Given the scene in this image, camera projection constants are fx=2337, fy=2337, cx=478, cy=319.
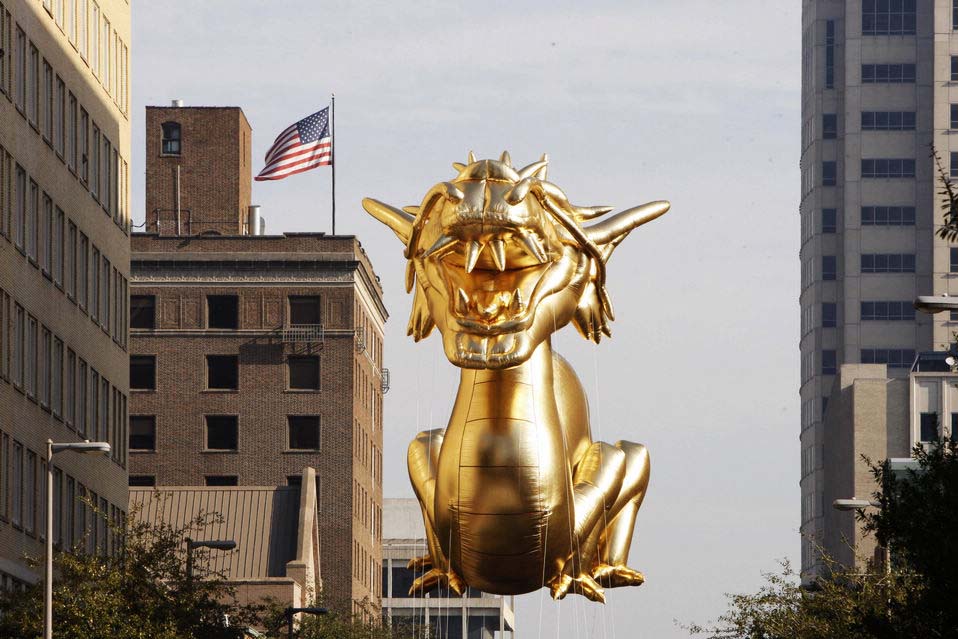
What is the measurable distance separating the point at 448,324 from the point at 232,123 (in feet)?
308

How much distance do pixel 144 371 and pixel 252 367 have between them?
5.20 metres

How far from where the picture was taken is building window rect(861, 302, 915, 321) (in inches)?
5856

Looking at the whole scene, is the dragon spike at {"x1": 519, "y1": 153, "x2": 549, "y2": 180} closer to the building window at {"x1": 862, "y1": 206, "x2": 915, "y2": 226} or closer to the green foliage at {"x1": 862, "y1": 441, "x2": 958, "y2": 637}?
the green foliage at {"x1": 862, "y1": 441, "x2": 958, "y2": 637}

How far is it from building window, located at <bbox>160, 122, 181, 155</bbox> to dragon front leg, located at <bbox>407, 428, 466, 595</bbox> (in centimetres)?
9269

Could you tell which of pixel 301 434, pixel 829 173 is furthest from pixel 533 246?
pixel 829 173

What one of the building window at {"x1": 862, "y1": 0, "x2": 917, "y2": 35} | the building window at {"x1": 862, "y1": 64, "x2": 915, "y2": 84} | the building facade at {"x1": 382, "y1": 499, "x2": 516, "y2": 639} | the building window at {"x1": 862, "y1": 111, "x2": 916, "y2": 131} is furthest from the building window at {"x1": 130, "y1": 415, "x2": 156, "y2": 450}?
the building window at {"x1": 862, "y1": 0, "x2": 917, "y2": 35}

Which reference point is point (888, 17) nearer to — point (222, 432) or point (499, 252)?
point (222, 432)

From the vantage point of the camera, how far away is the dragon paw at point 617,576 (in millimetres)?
20312

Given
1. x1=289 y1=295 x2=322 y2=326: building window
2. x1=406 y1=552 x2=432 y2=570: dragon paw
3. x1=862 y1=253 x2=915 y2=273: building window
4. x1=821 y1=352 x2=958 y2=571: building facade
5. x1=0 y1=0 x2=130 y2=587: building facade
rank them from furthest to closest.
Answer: x1=862 y1=253 x2=915 y2=273: building window → x1=821 y1=352 x2=958 y2=571: building facade → x1=289 y1=295 x2=322 y2=326: building window → x1=0 y1=0 x2=130 y2=587: building facade → x1=406 y1=552 x2=432 y2=570: dragon paw

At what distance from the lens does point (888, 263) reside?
493ft

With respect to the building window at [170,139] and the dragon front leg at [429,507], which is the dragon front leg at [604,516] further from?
the building window at [170,139]

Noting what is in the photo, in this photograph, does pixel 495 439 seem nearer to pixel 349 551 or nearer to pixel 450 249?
pixel 450 249

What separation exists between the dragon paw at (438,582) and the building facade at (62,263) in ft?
92.9

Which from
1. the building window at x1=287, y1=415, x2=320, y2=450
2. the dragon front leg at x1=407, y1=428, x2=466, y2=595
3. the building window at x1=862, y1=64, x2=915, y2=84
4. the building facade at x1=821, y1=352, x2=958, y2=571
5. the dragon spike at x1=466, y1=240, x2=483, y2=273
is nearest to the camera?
the dragon spike at x1=466, y1=240, x2=483, y2=273
